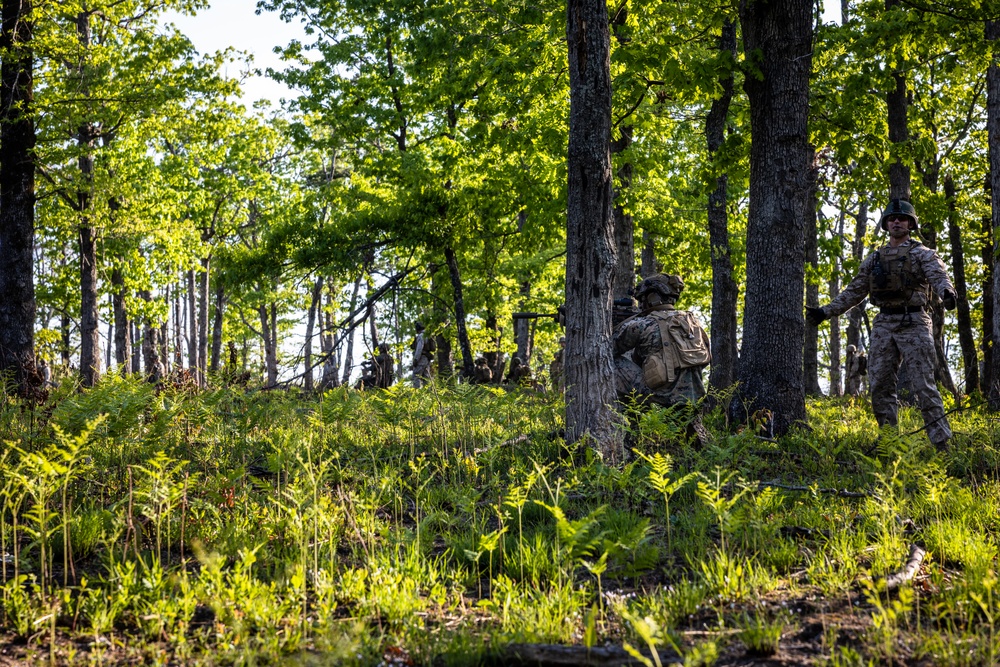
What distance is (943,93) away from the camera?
712 inches

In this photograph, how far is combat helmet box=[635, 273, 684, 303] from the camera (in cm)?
830

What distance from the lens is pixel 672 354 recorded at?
7988mm

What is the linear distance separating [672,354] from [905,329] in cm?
239

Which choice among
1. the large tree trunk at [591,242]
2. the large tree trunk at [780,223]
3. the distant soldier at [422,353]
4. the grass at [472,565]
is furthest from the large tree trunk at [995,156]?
the distant soldier at [422,353]

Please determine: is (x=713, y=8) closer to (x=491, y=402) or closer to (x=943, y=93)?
(x=491, y=402)

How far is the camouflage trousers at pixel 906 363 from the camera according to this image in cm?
712

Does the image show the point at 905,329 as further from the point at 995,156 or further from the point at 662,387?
the point at 995,156

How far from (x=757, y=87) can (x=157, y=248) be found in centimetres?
2358

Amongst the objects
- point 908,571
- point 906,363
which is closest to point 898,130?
point 906,363

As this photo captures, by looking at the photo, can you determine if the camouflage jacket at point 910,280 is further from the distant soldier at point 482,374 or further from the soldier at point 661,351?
the distant soldier at point 482,374

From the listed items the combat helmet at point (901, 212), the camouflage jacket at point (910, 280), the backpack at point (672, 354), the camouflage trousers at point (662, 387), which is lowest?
the camouflage trousers at point (662, 387)

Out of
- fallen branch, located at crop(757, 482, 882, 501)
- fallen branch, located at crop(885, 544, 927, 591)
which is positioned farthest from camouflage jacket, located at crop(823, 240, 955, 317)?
fallen branch, located at crop(885, 544, 927, 591)

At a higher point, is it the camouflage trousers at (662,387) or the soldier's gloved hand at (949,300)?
the soldier's gloved hand at (949,300)

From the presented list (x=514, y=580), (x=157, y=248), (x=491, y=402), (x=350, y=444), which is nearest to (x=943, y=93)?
(x=491, y=402)
